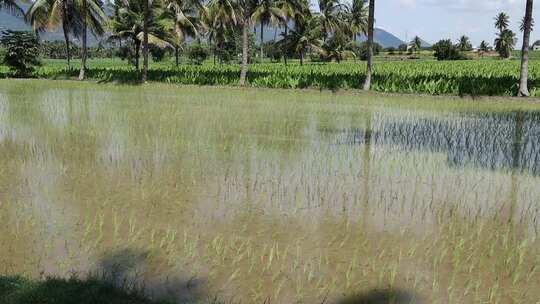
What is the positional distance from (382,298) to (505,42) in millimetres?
88374

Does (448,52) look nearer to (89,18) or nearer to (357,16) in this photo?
(357,16)

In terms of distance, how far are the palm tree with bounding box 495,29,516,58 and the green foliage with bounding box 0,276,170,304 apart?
3502 inches

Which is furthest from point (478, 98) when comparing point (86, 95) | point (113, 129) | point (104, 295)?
point (104, 295)

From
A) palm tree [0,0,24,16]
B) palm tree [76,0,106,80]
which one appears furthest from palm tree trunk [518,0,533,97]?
palm tree [0,0,24,16]

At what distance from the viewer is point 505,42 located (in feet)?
269

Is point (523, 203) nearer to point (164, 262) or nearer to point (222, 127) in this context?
point (164, 262)

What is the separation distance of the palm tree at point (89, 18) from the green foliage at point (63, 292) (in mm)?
26086

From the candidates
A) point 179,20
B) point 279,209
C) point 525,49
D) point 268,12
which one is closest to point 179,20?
point 179,20

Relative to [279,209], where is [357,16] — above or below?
above

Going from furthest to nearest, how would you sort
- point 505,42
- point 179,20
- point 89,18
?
point 505,42, point 179,20, point 89,18

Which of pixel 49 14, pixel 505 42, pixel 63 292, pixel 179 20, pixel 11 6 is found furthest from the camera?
pixel 505 42

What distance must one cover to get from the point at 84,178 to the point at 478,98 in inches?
625

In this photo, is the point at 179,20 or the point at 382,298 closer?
the point at 382,298

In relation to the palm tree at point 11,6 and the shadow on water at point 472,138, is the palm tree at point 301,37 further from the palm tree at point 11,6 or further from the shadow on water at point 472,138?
the shadow on water at point 472,138
